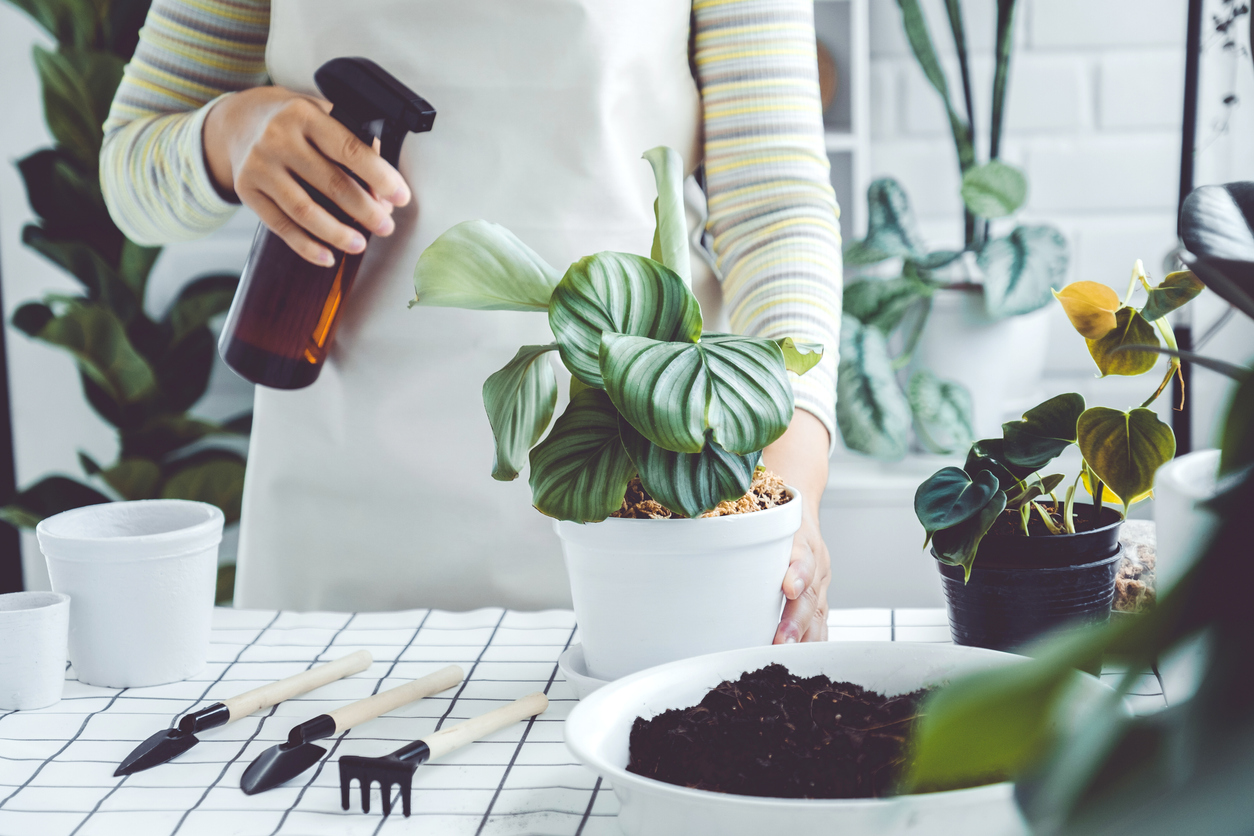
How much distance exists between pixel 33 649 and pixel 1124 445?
590 mm

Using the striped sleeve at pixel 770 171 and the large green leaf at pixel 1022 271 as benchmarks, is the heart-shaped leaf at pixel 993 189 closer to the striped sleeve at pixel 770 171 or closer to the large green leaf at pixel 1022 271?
the large green leaf at pixel 1022 271

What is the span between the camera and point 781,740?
0.39 metres

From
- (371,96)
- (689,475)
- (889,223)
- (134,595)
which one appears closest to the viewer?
(689,475)

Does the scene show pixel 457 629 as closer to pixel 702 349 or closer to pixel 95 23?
pixel 702 349

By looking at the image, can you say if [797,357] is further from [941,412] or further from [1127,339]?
[941,412]

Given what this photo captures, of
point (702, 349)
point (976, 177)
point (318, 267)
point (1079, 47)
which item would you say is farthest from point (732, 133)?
point (1079, 47)

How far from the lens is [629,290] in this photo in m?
0.48

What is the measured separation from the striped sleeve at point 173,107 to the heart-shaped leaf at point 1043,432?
70cm

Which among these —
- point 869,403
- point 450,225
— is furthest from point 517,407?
point 869,403

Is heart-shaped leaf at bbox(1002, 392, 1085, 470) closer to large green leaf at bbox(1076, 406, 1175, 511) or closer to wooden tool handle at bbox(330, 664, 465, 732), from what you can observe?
large green leaf at bbox(1076, 406, 1175, 511)

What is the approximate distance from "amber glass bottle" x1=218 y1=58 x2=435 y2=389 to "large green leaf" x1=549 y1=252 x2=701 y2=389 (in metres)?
0.31

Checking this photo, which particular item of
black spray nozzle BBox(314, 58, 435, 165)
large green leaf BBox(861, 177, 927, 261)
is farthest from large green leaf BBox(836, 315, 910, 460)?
black spray nozzle BBox(314, 58, 435, 165)

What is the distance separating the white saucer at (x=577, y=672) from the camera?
0.55m

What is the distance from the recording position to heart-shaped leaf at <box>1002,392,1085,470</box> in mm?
517
